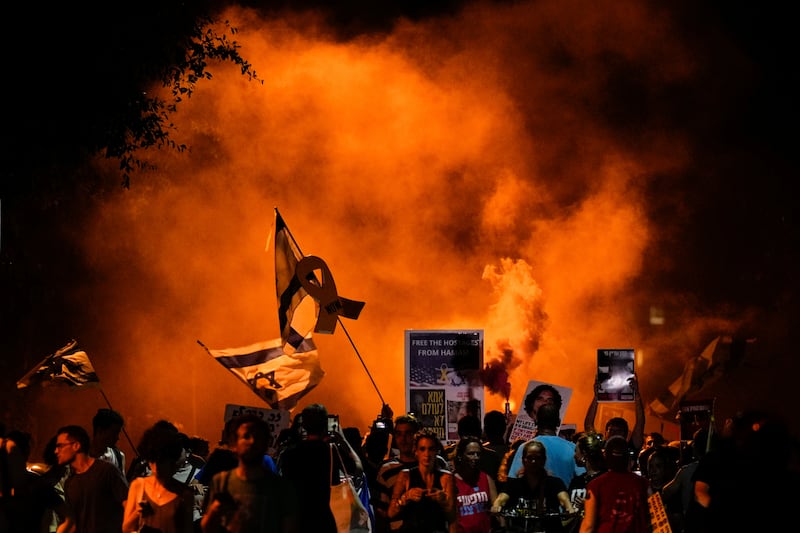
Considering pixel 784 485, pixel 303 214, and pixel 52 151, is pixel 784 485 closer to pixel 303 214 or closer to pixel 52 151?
pixel 52 151

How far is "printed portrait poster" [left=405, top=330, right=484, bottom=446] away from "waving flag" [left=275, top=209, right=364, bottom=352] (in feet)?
2.86

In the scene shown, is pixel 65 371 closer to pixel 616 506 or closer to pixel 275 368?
pixel 275 368

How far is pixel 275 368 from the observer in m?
12.9

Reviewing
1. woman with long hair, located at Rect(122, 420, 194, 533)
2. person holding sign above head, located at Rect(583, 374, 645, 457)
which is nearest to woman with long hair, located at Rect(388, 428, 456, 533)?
woman with long hair, located at Rect(122, 420, 194, 533)

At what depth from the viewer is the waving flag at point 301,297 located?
12.8 m

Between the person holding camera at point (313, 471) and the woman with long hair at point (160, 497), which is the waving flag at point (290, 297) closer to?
the person holding camera at point (313, 471)

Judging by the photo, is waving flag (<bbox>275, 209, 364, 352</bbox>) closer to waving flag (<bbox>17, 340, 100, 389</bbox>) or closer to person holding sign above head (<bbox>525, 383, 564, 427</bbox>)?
person holding sign above head (<bbox>525, 383, 564, 427</bbox>)

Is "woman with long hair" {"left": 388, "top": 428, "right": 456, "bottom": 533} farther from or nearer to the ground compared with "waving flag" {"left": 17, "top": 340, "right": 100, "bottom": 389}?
nearer to the ground

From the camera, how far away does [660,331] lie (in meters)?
39.1

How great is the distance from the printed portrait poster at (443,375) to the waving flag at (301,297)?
0.87 meters

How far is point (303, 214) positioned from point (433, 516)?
107 ft

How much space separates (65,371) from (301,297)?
3025 mm

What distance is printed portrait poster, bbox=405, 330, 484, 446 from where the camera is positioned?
13.8 meters

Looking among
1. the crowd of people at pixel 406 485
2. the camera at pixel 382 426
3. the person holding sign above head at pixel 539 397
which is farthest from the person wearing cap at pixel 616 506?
the person holding sign above head at pixel 539 397
